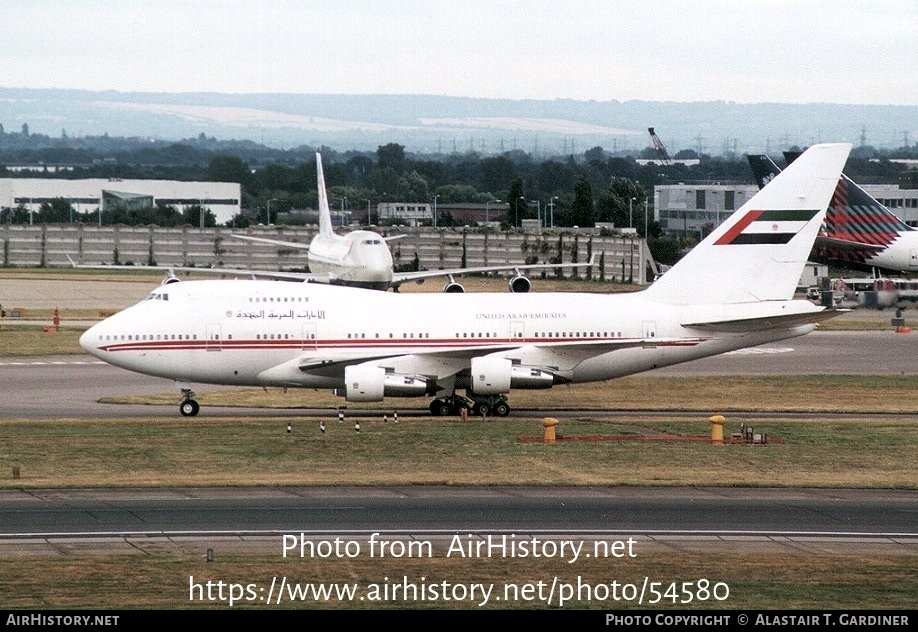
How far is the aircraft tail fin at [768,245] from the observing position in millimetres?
48562

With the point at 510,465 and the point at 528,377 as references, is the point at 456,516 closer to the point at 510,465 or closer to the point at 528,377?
the point at 510,465

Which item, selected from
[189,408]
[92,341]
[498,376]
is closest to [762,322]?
[498,376]

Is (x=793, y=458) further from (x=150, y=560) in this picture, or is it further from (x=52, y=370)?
(x=52, y=370)

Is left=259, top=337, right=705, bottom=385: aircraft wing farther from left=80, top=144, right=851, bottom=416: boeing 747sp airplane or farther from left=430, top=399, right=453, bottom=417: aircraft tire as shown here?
left=430, top=399, right=453, bottom=417: aircraft tire

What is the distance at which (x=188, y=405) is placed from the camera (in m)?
48.5

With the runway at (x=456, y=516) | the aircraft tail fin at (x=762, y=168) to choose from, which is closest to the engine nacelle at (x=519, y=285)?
the aircraft tail fin at (x=762, y=168)

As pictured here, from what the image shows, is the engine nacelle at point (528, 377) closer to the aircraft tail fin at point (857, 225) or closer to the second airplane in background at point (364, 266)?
the second airplane in background at point (364, 266)

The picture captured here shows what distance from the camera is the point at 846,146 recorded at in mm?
48875

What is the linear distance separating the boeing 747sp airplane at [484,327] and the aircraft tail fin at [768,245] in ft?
0.11

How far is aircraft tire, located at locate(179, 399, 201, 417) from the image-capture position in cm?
4831

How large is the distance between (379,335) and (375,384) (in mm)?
1972

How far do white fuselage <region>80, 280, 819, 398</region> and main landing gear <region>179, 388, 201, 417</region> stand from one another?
64 centimetres
